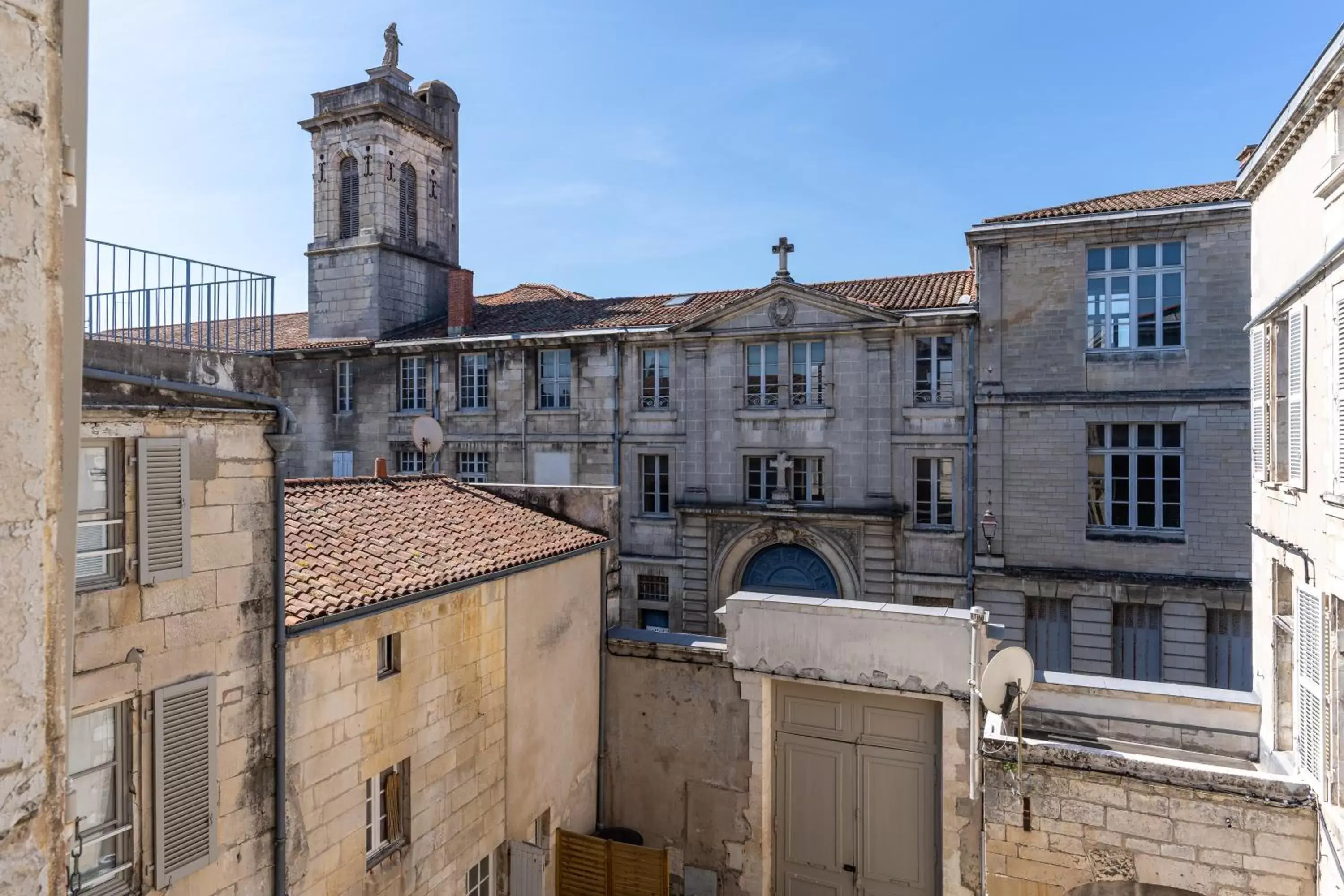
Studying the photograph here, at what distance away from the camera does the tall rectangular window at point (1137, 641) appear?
17031 mm

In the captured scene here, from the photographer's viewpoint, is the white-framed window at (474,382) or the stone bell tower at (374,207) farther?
the stone bell tower at (374,207)

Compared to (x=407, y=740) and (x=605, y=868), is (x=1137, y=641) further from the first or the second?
(x=407, y=740)

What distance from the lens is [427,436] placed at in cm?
1428

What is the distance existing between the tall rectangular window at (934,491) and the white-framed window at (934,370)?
141 cm

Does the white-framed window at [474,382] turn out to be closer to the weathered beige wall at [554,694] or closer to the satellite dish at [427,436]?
the satellite dish at [427,436]

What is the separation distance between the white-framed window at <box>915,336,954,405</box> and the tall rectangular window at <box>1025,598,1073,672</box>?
508cm

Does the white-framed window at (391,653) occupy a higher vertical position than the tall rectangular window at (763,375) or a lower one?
lower

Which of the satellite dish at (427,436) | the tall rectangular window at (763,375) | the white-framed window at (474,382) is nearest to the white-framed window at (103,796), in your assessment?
the satellite dish at (427,436)

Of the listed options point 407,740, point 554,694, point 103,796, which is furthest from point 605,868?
point 103,796

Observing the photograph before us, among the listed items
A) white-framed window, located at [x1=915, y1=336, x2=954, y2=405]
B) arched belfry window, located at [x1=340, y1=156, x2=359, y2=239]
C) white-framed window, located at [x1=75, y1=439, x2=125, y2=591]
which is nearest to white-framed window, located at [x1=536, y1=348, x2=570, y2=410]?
white-framed window, located at [x1=915, y1=336, x2=954, y2=405]

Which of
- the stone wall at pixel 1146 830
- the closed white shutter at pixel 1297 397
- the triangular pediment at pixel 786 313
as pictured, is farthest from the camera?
the triangular pediment at pixel 786 313

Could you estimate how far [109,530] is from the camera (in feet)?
18.5

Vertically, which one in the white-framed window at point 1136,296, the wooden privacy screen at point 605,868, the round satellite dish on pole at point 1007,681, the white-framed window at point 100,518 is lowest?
the wooden privacy screen at point 605,868

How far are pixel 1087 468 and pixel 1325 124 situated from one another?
11.4 meters
